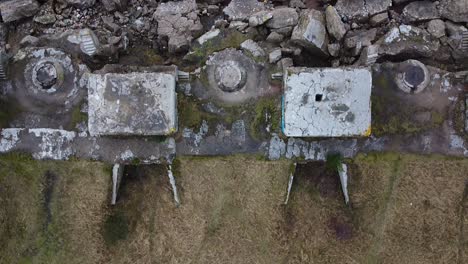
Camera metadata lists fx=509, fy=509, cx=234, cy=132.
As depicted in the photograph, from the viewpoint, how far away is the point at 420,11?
38.2 feet

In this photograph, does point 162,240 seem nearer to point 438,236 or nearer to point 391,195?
point 391,195

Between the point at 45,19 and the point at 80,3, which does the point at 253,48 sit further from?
the point at 45,19

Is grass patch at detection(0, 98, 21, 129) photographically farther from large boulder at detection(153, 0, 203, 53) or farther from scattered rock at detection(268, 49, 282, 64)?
scattered rock at detection(268, 49, 282, 64)

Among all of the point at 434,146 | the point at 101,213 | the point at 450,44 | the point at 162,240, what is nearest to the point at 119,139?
the point at 101,213

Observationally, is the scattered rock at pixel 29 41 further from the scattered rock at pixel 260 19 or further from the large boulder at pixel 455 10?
the large boulder at pixel 455 10

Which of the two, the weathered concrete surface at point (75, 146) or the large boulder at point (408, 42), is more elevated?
the large boulder at point (408, 42)

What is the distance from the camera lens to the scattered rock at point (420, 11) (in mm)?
11609

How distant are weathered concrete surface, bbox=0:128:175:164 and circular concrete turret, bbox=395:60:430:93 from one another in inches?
206

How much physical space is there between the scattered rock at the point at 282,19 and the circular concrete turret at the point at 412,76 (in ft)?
8.29

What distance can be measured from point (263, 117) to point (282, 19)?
2.27 metres

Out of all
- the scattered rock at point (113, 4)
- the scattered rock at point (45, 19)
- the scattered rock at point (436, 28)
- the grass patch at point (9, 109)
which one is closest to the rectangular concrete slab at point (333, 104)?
the scattered rock at point (436, 28)

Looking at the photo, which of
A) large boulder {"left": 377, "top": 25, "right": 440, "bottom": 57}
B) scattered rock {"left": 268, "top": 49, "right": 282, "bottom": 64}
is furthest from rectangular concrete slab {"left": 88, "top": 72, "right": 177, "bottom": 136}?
large boulder {"left": 377, "top": 25, "right": 440, "bottom": 57}

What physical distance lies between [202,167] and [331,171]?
9.65 feet

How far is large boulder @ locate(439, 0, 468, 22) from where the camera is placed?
450 inches
